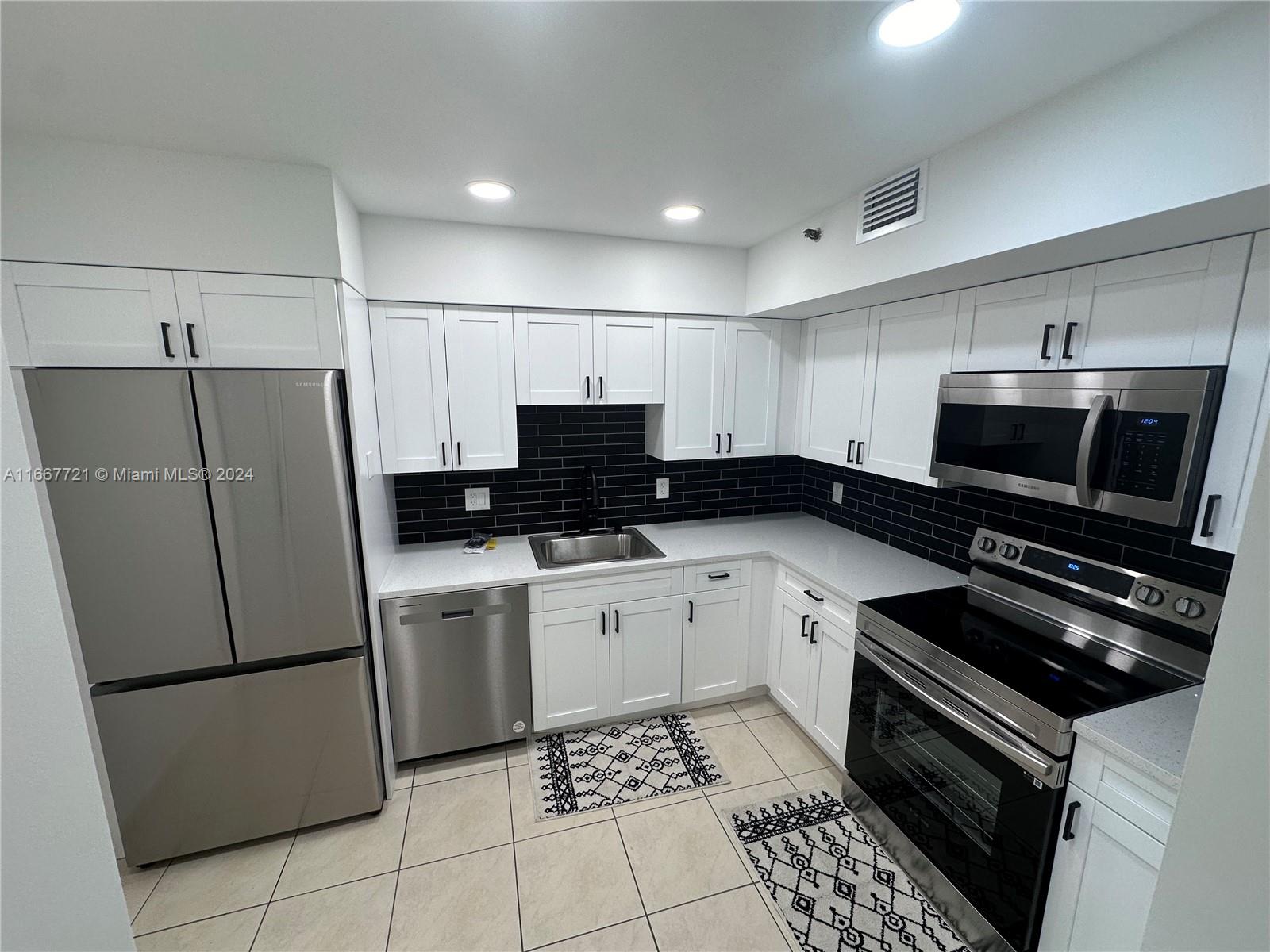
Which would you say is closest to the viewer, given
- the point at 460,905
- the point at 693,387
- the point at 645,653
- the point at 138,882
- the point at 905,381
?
the point at 460,905

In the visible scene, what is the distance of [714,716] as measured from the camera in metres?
2.73

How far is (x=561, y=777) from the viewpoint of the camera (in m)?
2.30

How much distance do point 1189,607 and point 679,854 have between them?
1.84 meters

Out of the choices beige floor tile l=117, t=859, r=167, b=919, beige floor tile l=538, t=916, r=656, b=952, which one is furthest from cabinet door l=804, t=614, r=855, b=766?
beige floor tile l=117, t=859, r=167, b=919

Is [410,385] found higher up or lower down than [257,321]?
lower down

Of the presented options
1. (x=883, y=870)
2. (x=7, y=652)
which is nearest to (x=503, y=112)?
(x=7, y=652)

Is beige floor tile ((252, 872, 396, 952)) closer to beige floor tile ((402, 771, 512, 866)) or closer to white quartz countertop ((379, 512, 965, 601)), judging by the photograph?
beige floor tile ((402, 771, 512, 866))

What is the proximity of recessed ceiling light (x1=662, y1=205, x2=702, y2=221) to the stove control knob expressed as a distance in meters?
2.09

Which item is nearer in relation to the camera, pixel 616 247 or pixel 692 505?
pixel 616 247

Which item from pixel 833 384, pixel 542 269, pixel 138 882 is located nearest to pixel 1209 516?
pixel 833 384

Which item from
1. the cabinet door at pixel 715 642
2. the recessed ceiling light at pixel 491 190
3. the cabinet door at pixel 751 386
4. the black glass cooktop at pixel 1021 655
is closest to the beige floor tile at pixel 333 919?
the cabinet door at pixel 715 642

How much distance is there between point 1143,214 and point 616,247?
1.91 m

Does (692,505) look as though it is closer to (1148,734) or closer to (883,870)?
(883,870)

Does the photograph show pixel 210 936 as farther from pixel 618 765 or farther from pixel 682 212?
pixel 682 212
